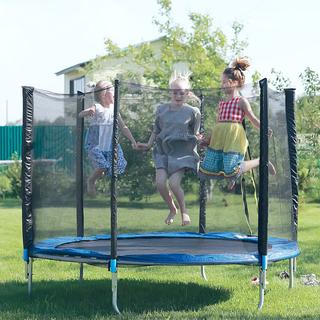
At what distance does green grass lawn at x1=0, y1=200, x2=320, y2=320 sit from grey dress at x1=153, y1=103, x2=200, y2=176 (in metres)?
0.56

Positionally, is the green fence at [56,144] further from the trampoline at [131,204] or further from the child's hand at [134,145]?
the child's hand at [134,145]

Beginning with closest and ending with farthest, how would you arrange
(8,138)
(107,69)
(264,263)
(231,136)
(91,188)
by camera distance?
(264,263) → (231,136) → (91,188) → (107,69) → (8,138)

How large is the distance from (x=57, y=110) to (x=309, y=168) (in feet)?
28.7

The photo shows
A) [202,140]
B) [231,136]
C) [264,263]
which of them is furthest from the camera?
[202,140]

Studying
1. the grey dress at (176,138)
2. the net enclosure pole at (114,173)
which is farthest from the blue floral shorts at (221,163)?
the net enclosure pole at (114,173)

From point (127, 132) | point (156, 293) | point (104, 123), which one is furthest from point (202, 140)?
point (156, 293)

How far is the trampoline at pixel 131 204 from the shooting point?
482cm

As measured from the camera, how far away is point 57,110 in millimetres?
5512

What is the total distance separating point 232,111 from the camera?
222 inches

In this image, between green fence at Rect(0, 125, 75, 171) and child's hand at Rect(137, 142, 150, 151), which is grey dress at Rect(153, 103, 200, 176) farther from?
green fence at Rect(0, 125, 75, 171)

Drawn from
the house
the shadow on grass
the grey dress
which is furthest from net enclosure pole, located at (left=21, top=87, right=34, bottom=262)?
the house

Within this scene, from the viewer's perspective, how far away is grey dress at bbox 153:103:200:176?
5754 millimetres

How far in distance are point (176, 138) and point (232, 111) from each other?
465 millimetres

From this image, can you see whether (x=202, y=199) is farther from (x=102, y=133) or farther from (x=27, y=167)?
(x=27, y=167)
